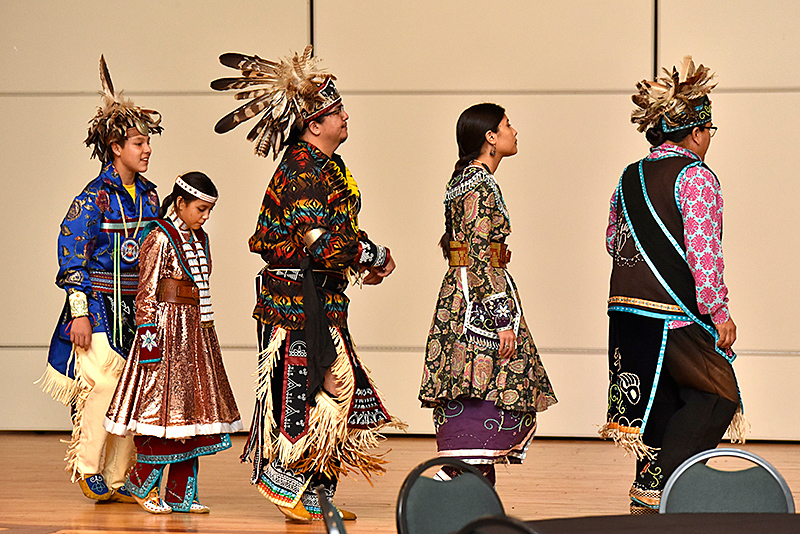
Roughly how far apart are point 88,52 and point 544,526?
4564 mm

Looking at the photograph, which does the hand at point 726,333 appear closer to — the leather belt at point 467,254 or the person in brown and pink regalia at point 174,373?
the leather belt at point 467,254

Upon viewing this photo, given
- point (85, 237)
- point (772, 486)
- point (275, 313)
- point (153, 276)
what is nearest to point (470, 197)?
A: point (275, 313)

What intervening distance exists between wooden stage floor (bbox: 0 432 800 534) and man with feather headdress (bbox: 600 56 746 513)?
0.46 metres

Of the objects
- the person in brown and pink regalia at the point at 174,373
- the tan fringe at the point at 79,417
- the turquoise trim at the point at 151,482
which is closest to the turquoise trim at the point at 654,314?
the person in brown and pink regalia at the point at 174,373

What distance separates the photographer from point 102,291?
3.43 m

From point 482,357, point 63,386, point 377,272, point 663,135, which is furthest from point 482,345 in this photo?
point 63,386

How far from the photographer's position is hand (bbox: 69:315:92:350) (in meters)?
3.34

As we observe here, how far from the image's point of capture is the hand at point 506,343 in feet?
9.87

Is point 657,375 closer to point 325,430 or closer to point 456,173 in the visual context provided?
point 456,173

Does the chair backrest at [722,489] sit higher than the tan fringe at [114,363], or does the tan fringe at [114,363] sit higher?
the chair backrest at [722,489]

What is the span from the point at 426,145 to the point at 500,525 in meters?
4.05

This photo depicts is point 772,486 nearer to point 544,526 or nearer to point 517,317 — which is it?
point 544,526

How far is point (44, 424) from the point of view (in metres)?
5.13

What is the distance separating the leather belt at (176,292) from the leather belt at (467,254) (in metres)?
0.95
